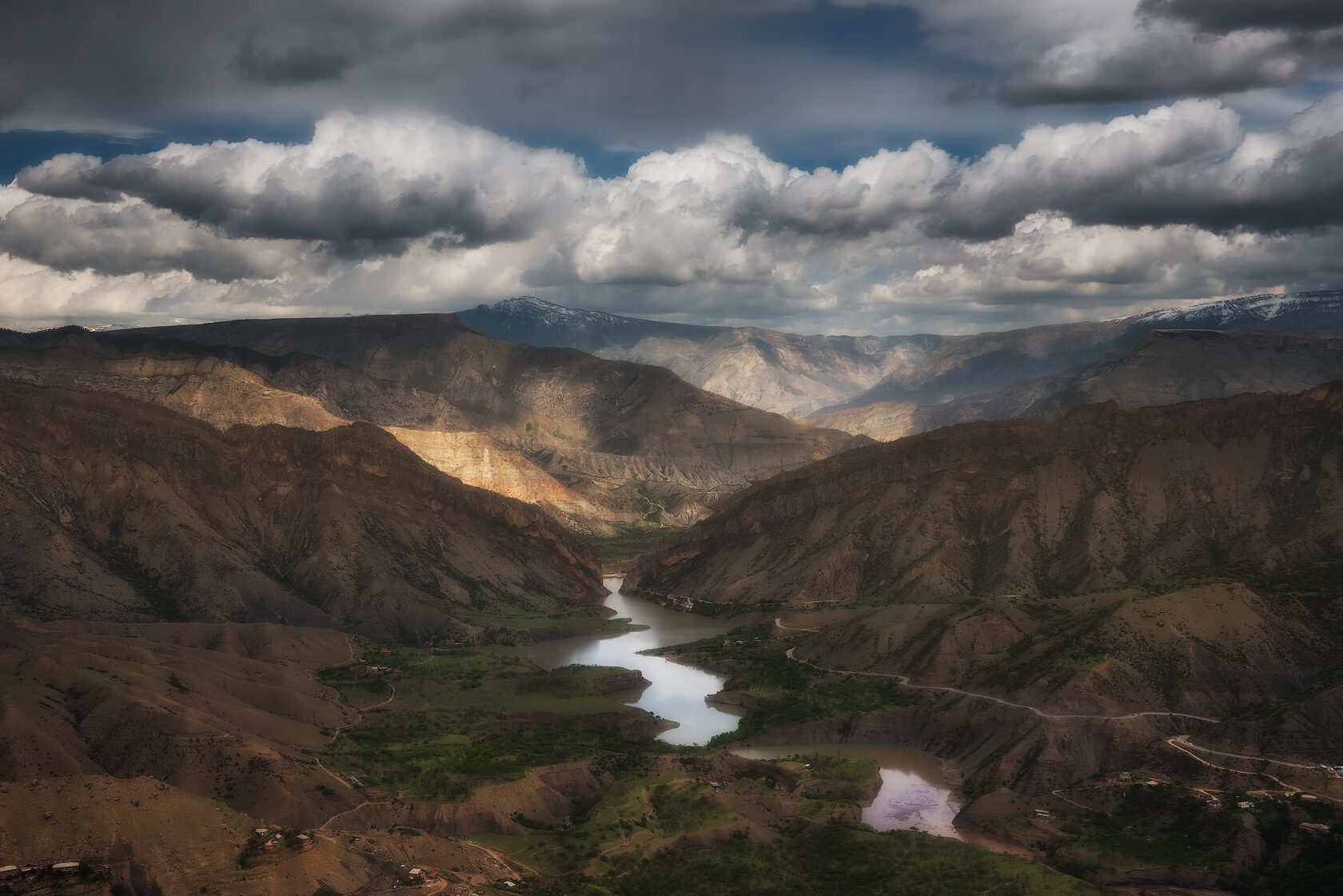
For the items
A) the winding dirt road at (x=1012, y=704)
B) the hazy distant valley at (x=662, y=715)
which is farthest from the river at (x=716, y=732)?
the winding dirt road at (x=1012, y=704)

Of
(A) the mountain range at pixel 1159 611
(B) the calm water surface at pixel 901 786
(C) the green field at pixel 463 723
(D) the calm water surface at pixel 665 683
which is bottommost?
(D) the calm water surface at pixel 665 683

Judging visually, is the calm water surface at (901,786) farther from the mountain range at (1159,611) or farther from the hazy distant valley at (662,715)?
the mountain range at (1159,611)

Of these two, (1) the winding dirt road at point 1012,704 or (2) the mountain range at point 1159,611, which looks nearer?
(1) the winding dirt road at point 1012,704

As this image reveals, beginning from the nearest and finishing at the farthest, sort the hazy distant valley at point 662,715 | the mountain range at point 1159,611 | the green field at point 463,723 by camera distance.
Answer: the hazy distant valley at point 662,715 → the green field at point 463,723 → the mountain range at point 1159,611

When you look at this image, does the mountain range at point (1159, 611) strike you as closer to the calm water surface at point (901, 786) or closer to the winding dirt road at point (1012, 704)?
the winding dirt road at point (1012, 704)

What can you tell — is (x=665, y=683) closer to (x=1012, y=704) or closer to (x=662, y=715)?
(x=662, y=715)

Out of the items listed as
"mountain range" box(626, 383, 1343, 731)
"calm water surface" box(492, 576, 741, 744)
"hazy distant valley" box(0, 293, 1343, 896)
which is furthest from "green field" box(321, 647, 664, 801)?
"mountain range" box(626, 383, 1343, 731)

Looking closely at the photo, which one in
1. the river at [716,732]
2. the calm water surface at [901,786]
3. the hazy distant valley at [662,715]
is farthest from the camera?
the river at [716,732]

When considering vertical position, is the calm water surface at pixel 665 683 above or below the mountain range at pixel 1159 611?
below

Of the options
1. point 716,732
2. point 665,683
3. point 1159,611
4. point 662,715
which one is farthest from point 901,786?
point 665,683

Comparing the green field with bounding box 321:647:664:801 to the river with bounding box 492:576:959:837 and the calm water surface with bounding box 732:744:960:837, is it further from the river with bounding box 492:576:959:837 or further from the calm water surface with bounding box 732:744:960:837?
the calm water surface with bounding box 732:744:960:837
